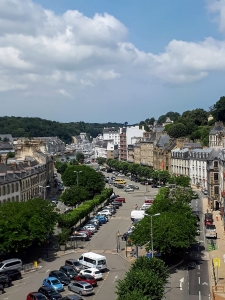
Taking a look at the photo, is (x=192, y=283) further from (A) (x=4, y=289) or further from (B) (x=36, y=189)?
(B) (x=36, y=189)

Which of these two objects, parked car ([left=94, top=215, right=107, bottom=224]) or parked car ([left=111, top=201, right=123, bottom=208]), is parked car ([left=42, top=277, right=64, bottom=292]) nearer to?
parked car ([left=94, top=215, right=107, bottom=224])

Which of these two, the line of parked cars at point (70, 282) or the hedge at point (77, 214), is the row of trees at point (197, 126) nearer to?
the hedge at point (77, 214)

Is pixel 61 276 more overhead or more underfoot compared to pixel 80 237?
more overhead

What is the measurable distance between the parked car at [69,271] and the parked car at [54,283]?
2.95 metres

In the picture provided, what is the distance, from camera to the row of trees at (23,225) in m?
51.6

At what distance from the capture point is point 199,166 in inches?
4779

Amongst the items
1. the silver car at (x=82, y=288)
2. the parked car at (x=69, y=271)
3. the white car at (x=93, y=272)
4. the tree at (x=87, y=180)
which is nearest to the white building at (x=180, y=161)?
the tree at (x=87, y=180)

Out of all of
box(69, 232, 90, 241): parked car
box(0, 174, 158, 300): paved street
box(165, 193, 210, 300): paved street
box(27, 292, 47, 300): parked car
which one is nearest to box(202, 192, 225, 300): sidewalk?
box(165, 193, 210, 300): paved street

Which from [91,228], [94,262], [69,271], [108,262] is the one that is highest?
[94,262]

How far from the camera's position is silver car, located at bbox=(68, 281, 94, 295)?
139 feet

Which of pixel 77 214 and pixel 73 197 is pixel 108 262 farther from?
pixel 73 197

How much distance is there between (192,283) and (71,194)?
43299 mm

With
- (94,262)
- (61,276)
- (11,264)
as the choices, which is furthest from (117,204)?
(61,276)

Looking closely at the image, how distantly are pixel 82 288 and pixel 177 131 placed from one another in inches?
5289
